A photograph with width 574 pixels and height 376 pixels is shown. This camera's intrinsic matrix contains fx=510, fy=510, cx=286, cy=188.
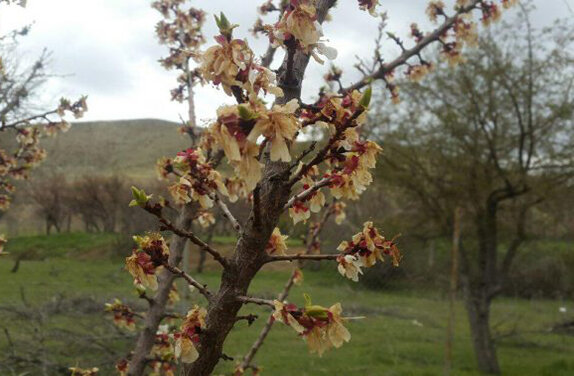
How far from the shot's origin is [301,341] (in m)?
12.0

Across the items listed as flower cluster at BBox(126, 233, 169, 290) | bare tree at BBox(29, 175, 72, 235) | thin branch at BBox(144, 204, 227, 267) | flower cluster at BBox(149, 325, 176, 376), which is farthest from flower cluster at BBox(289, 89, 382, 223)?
bare tree at BBox(29, 175, 72, 235)

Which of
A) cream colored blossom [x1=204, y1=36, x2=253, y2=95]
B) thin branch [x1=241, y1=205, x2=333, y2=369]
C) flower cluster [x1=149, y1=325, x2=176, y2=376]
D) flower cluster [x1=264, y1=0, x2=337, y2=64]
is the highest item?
flower cluster [x1=264, y1=0, x2=337, y2=64]

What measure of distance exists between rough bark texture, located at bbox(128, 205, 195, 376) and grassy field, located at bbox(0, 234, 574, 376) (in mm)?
567

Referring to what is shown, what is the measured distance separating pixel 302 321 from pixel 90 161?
212 feet

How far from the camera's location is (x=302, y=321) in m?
1.17

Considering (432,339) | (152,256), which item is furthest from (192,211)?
(432,339)

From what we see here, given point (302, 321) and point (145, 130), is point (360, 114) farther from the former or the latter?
point (145, 130)

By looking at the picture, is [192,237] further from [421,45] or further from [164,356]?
[421,45]

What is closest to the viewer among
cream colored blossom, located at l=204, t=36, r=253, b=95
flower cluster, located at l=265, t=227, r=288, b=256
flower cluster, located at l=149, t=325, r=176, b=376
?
cream colored blossom, located at l=204, t=36, r=253, b=95

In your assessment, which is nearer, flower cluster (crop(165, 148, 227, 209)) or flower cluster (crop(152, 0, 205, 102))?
flower cluster (crop(165, 148, 227, 209))

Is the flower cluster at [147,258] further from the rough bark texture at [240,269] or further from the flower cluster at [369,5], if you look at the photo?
the flower cluster at [369,5]

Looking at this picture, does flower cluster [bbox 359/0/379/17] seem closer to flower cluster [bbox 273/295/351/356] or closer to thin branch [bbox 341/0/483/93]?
flower cluster [bbox 273/295/351/356]

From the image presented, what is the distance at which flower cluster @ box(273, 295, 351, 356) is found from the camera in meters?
1.15

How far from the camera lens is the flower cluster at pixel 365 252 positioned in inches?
49.5
